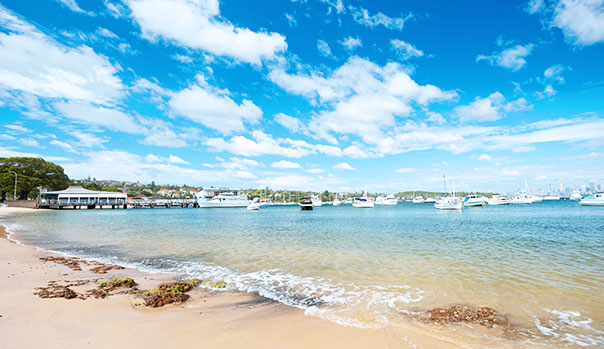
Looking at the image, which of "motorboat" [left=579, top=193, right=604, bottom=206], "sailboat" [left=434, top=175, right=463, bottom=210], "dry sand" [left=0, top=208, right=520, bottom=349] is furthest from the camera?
"motorboat" [left=579, top=193, right=604, bottom=206]

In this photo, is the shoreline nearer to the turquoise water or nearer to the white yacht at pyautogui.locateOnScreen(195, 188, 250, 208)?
the turquoise water

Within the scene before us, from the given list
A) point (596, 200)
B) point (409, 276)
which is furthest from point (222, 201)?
point (596, 200)

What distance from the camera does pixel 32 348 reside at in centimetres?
450

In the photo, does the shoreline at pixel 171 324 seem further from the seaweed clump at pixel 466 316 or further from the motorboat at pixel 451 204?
the motorboat at pixel 451 204

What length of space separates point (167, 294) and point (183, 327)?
2.48 meters

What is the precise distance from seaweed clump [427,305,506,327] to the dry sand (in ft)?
2.04

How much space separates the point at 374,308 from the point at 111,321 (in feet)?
20.8

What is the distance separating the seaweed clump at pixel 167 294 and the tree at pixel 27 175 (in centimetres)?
11295

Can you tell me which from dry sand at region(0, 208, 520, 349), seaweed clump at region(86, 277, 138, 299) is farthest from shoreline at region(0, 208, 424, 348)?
seaweed clump at region(86, 277, 138, 299)

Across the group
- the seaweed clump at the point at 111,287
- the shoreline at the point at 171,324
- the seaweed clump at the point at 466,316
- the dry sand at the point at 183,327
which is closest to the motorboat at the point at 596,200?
the seaweed clump at the point at 466,316

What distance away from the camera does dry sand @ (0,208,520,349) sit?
16.6 feet

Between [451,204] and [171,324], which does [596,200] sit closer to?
[451,204]

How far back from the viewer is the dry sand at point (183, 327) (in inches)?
199

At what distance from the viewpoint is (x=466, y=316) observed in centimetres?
659
